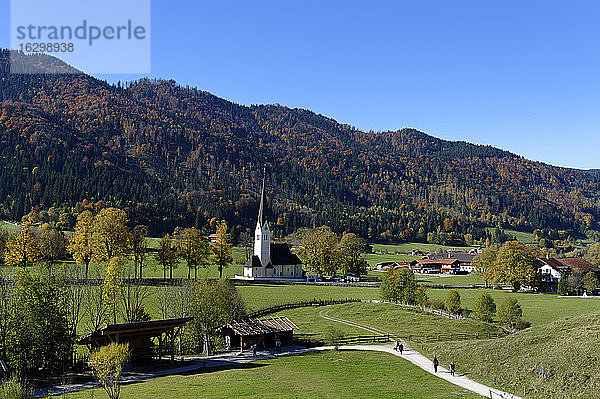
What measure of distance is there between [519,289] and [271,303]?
5272 centimetres

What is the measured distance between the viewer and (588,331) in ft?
113

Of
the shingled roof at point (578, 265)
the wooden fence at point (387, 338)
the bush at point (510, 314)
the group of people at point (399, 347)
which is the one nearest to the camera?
the group of people at point (399, 347)

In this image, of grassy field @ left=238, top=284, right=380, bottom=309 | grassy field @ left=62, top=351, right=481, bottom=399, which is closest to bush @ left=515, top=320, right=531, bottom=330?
grassy field @ left=62, top=351, right=481, bottom=399

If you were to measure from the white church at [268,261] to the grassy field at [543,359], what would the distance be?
6256 cm

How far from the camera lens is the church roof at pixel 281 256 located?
344 ft

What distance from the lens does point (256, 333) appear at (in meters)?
44.1

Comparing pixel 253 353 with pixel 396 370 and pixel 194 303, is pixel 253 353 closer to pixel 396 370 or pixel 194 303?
pixel 194 303

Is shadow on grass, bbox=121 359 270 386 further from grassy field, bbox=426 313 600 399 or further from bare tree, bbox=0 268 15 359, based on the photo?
grassy field, bbox=426 313 600 399

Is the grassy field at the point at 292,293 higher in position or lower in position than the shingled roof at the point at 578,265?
lower

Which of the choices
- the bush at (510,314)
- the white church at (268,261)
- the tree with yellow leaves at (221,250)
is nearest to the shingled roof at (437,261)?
the white church at (268,261)

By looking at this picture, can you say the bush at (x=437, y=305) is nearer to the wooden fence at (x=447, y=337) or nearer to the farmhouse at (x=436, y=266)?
the wooden fence at (x=447, y=337)

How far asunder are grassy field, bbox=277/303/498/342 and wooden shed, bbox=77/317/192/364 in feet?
53.2

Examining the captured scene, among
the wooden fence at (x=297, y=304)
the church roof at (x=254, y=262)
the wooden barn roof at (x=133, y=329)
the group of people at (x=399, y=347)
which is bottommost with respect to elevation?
the group of people at (x=399, y=347)

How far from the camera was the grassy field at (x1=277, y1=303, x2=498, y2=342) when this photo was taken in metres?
51.3
